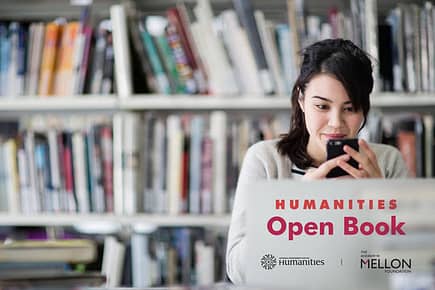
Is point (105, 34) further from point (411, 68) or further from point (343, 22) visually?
point (411, 68)

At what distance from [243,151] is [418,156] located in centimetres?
51

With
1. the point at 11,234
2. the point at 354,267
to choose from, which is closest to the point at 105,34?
the point at 11,234

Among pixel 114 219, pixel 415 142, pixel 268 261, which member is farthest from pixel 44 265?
pixel 415 142

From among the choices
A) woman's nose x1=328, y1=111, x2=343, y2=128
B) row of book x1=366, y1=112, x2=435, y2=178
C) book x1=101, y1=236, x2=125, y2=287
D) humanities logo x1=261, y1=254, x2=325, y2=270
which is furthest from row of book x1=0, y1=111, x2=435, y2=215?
humanities logo x1=261, y1=254, x2=325, y2=270

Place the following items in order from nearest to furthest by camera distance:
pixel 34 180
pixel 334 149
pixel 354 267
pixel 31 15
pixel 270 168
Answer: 1. pixel 354 267
2. pixel 334 149
3. pixel 270 168
4. pixel 34 180
5. pixel 31 15

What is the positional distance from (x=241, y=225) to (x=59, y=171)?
95cm

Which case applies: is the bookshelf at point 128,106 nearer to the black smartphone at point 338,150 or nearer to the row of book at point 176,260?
the row of book at point 176,260

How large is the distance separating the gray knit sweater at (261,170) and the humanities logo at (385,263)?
0.30m

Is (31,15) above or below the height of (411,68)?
above

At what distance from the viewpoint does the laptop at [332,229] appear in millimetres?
933

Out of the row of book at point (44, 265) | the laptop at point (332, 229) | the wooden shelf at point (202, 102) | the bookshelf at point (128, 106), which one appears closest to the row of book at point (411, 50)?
the bookshelf at point (128, 106)

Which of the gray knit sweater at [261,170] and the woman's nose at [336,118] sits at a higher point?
the woman's nose at [336,118]

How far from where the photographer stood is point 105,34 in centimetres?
206

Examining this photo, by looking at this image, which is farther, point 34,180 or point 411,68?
point 34,180
